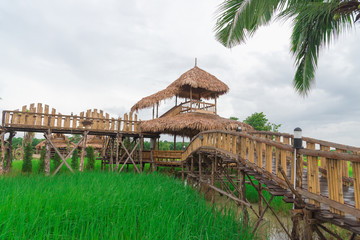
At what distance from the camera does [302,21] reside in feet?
21.1

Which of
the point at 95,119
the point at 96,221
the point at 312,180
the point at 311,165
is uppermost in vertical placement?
the point at 95,119

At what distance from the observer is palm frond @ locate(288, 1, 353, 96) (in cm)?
597

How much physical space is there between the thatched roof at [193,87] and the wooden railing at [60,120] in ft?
7.66

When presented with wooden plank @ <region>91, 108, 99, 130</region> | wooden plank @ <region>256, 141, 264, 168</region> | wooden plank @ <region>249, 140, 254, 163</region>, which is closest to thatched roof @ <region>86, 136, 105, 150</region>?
wooden plank @ <region>91, 108, 99, 130</region>

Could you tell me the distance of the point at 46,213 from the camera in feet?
14.1

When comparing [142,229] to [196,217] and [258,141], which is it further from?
[258,141]

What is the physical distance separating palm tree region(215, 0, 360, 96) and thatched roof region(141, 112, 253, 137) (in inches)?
243

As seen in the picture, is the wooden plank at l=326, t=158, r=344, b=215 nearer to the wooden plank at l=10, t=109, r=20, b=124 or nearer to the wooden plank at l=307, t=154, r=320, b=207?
the wooden plank at l=307, t=154, r=320, b=207

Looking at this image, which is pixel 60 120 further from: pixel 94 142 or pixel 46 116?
pixel 94 142

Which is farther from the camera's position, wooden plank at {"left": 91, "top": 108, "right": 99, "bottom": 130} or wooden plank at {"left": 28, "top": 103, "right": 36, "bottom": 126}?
wooden plank at {"left": 91, "top": 108, "right": 99, "bottom": 130}

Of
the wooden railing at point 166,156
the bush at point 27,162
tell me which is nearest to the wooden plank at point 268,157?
the wooden railing at point 166,156

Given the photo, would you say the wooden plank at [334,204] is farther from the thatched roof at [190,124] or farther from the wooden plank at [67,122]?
the wooden plank at [67,122]

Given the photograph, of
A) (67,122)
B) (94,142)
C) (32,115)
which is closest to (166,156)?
(67,122)

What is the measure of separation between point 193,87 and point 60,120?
849cm
